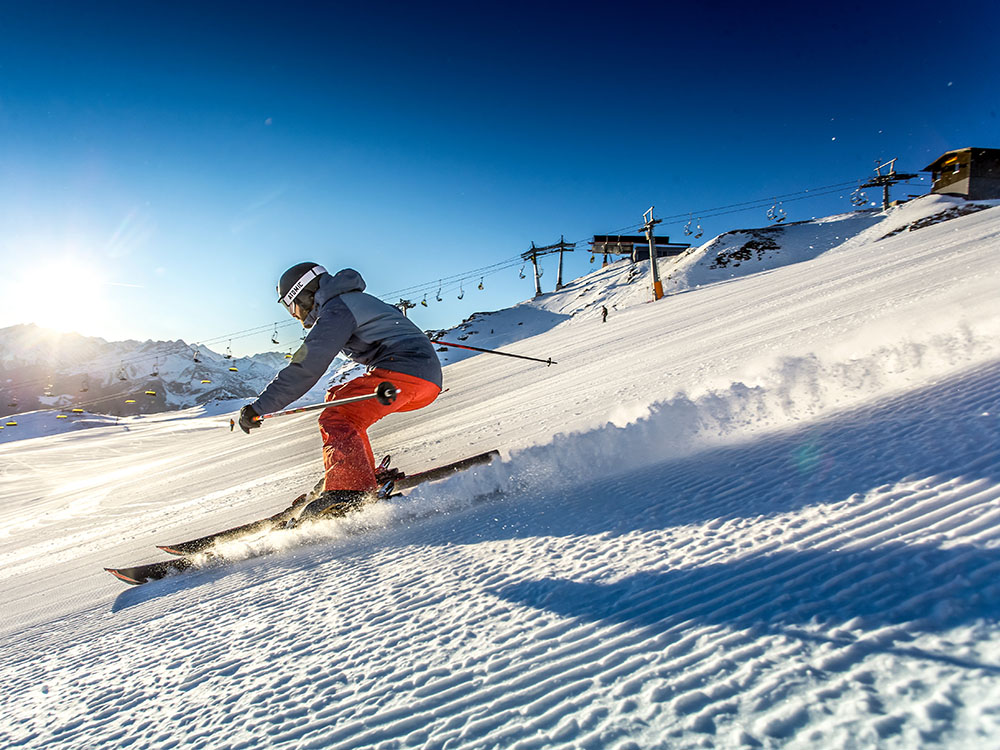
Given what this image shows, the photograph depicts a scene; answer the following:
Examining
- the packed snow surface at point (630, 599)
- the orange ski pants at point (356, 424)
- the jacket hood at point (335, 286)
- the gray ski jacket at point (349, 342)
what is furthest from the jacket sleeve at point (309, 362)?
the packed snow surface at point (630, 599)

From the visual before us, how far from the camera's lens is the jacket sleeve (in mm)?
3295

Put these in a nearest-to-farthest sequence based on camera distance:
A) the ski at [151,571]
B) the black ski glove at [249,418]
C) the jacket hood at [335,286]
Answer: the ski at [151,571], the black ski glove at [249,418], the jacket hood at [335,286]

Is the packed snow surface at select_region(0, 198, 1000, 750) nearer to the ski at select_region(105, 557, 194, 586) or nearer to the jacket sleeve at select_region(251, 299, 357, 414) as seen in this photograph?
the ski at select_region(105, 557, 194, 586)

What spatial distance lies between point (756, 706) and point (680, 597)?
50 centimetres

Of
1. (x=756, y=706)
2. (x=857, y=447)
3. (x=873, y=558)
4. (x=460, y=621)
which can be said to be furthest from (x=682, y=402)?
(x=756, y=706)

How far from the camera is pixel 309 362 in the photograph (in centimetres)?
336

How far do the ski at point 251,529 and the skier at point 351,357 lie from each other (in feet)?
0.77

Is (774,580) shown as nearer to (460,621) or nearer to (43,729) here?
(460,621)

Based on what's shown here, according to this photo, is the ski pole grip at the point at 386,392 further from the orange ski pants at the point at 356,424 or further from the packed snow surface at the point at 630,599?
the packed snow surface at the point at 630,599

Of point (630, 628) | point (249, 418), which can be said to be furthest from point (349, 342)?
point (630, 628)

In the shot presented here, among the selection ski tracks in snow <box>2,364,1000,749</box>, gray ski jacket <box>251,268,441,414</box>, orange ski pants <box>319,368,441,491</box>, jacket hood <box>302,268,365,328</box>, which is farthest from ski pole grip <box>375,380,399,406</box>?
ski tracks in snow <box>2,364,1000,749</box>

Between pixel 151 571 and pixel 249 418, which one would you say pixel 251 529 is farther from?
pixel 249 418

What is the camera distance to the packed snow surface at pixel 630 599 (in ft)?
3.32

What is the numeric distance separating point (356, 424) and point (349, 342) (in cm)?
71
